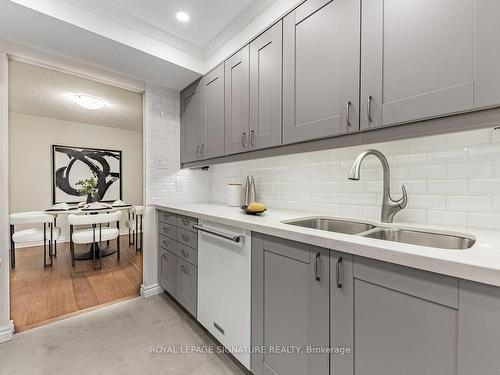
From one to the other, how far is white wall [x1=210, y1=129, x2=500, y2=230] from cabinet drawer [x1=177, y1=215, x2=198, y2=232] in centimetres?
84

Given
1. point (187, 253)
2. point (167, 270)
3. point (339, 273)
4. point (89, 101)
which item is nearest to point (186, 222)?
point (187, 253)

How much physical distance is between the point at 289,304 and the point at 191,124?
80.8 inches

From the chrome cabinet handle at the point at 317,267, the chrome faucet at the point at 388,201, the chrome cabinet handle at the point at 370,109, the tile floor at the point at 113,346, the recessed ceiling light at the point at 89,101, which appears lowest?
the tile floor at the point at 113,346

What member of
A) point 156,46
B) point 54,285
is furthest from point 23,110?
point 156,46

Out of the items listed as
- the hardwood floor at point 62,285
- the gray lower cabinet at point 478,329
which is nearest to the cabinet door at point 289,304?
the gray lower cabinet at point 478,329

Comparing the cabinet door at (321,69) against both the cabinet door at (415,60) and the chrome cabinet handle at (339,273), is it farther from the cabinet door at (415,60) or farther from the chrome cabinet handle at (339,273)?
the chrome cabinet handle at (339,273)

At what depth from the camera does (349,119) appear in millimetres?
1156

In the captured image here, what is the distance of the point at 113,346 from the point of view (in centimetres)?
162

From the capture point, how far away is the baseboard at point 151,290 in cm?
237

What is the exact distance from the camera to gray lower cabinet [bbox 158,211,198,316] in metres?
1.81

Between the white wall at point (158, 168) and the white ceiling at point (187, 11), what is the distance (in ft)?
2.50

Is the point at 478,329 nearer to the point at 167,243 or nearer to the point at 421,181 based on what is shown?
the point at 421,181

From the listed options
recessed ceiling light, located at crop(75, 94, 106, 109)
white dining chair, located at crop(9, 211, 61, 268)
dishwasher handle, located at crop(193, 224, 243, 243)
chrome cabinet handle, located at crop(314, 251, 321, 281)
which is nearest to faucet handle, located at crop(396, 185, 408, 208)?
chrome cabinet handle, located at crop(314, 251, 321, 281)

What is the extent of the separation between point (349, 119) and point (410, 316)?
0.89 m
